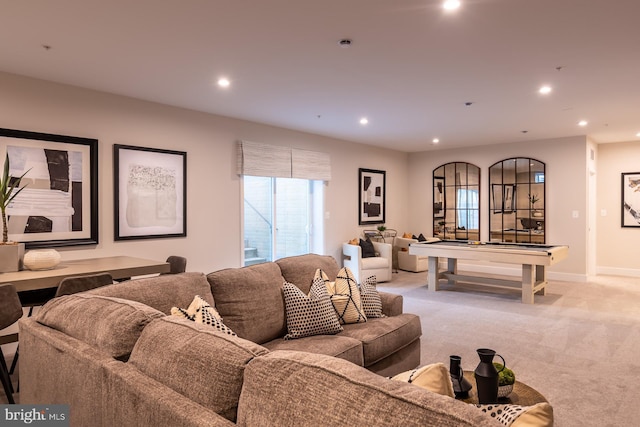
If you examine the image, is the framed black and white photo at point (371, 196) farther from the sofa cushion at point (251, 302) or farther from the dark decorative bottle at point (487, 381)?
the dark decorative bottle at point (487, 381)

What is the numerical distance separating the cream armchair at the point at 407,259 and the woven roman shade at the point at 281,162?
2302mm

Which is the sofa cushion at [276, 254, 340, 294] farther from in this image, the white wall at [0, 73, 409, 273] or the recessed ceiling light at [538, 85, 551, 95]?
the recessed ceiling light at [538, 85, 551, 95]

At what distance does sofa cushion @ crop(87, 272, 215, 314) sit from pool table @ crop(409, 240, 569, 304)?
4427mm

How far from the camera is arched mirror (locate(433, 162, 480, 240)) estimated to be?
8.26 meters

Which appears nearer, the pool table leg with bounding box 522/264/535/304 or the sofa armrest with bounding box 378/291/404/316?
the sofa armrest with bounding box 378/291/404/316

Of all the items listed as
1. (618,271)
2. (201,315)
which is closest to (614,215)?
(618,271)

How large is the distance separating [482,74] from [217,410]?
367cm

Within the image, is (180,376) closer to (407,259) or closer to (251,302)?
(251,302)

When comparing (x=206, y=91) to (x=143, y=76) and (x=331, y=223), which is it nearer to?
(x=143, y=76)

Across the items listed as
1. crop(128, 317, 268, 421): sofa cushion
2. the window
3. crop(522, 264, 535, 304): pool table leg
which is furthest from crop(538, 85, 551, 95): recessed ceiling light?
crop(128, 317, 268, 421): sofa cushion

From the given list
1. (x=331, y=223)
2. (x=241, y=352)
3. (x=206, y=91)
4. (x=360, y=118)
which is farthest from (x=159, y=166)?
(x=241, y=352)

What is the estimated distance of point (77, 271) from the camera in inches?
122

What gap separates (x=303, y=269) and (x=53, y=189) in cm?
265

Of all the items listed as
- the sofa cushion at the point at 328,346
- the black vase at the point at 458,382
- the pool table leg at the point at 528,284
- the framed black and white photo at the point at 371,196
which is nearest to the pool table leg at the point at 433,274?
the pool table leg at the point at 528,284
